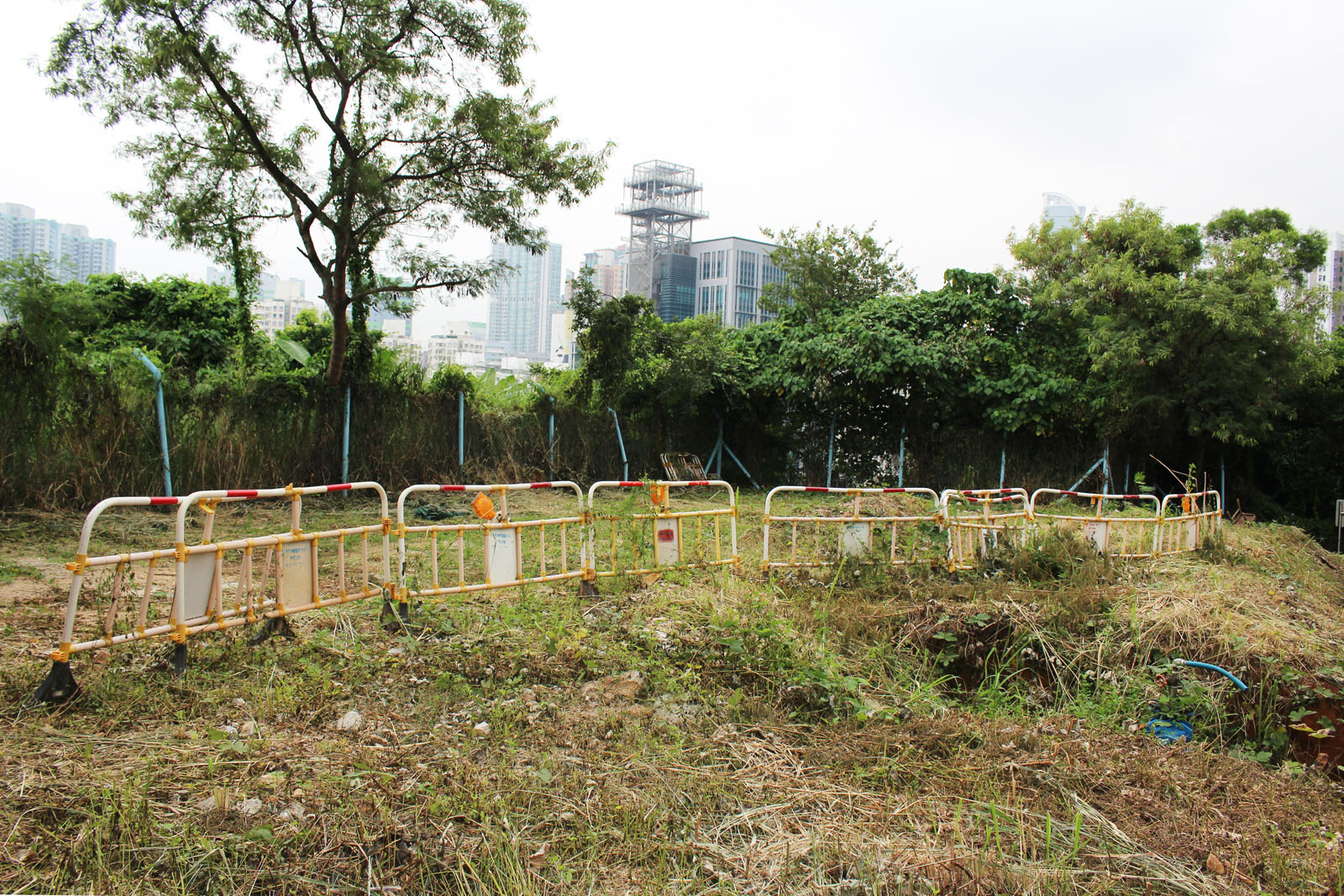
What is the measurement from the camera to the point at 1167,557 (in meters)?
9.21

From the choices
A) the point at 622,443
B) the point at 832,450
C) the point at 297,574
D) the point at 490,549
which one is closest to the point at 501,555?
the point at 490,549

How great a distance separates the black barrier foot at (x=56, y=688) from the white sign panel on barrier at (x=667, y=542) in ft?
13.9

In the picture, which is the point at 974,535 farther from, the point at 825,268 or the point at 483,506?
the point at 825,268

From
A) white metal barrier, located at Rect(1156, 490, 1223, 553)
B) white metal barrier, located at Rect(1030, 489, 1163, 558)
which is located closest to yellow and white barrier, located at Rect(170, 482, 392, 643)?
white metal barrier, located at Rect(1030, 489, 1163, 558)

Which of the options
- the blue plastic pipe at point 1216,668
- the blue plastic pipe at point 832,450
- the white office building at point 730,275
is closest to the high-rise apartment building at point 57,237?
the blue plastic pipe at point 832,450

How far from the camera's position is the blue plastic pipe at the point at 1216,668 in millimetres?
5078

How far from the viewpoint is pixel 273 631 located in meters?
5.25

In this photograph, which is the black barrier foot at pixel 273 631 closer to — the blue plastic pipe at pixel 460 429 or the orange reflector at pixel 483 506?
the orange reflector at pixel 483 506

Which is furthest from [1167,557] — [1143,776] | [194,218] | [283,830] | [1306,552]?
[194,218]

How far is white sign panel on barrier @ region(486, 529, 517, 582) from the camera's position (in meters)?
6.29

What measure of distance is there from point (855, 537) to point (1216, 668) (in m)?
3.10

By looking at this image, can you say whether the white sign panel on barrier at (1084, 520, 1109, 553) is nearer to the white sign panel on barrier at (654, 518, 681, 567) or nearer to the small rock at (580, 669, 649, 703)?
the white sign panel on barrier at (654, 518, 681, 567)

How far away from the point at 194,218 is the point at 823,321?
1196 cm

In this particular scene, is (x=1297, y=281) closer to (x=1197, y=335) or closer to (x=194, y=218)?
(x=1197, y=335)
